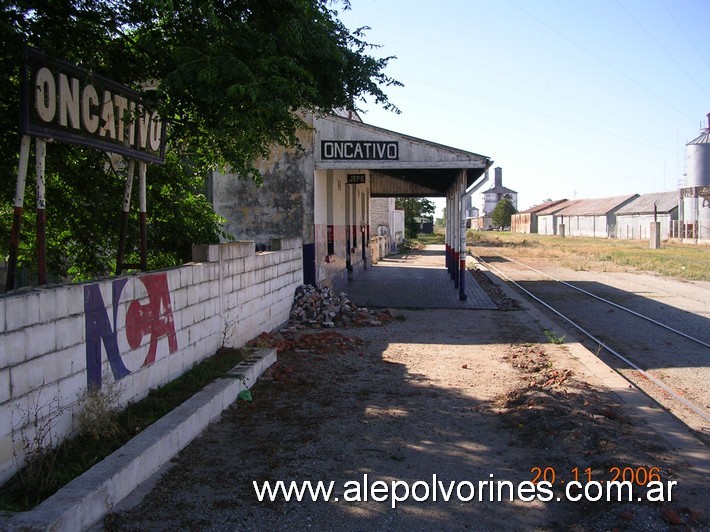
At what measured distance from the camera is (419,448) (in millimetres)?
5672

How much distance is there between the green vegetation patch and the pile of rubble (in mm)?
5342

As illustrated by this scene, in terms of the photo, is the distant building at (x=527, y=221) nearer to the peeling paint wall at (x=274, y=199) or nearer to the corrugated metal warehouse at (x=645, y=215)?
the corrugated metal warehouse at (x=645, y=215)

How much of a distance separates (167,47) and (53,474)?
5.33 meters

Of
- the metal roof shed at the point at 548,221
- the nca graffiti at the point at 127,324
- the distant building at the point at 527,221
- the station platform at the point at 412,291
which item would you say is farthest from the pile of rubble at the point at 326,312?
the distant building at the point at 527,221

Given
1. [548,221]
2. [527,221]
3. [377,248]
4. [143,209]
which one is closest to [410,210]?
[377,248]

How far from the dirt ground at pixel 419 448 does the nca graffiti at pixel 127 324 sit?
39.3 inches

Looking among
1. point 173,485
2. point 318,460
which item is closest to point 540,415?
point 318,460

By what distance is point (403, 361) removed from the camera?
9.59 meters

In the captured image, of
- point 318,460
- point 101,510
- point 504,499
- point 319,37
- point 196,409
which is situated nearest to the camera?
point 101,510

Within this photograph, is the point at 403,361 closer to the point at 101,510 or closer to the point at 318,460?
the point at 318,460

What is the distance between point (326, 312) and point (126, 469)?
852 centimetres

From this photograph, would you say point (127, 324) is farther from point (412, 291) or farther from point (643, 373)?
point (412, 291)

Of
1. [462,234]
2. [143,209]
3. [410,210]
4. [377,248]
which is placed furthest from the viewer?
[410,210]

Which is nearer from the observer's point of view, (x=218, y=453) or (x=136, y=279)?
(x=218, y=453)
